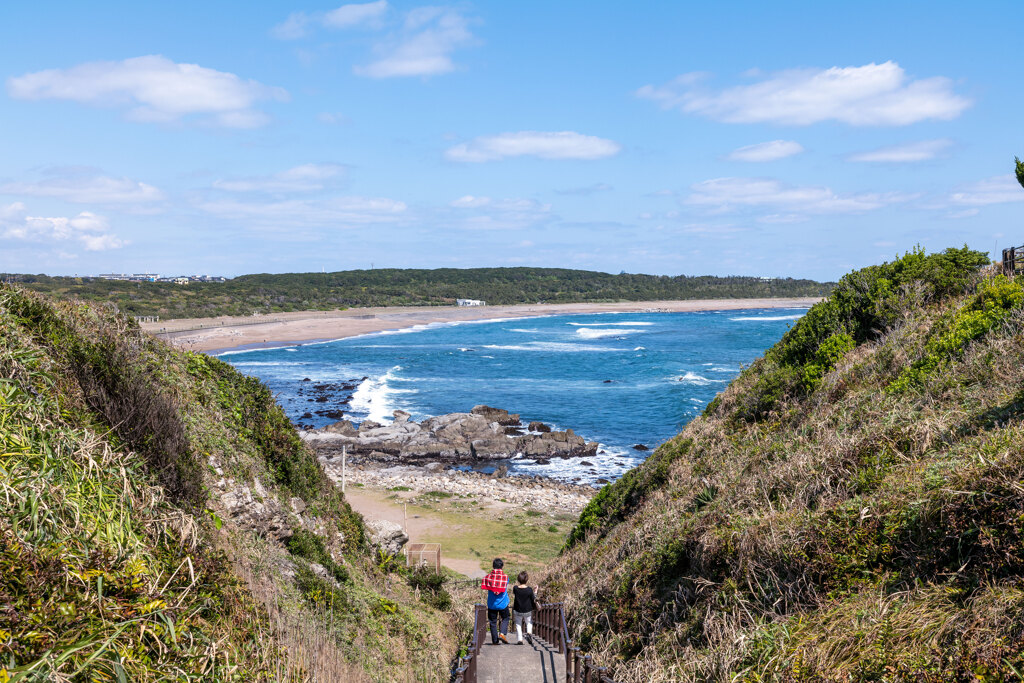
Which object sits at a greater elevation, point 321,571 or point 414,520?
point 321,571

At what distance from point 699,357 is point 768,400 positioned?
60993 mm

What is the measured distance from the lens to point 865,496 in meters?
6.43

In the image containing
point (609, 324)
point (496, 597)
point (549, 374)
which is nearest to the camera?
point (496, 597)

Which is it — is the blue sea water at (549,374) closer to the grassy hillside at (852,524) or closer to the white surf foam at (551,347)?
the white surf foam at (551,347)

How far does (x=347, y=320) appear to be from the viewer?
371 ft

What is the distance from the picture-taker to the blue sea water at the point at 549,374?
137 ft

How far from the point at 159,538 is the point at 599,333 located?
98191 mm

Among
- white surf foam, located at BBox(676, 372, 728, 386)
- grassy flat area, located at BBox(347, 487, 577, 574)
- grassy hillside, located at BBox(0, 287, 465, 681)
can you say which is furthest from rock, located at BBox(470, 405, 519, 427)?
grassy hillside, located at BBox(0, 287, 465, 681)

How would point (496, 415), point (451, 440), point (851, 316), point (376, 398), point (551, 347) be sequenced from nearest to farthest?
1. point (851, 316)
2. point (451, 440)
3. point (496, 415)
4. point (376, 398)
5. point (551, 347)

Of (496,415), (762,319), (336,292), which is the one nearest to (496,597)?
(496,415)

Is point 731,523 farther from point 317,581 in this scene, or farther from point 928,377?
point 317,581

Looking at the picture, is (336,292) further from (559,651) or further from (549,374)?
(559,651)

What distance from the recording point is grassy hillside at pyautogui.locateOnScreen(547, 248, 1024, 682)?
4.65 metres

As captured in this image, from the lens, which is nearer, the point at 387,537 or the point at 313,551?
the point at 313,551
